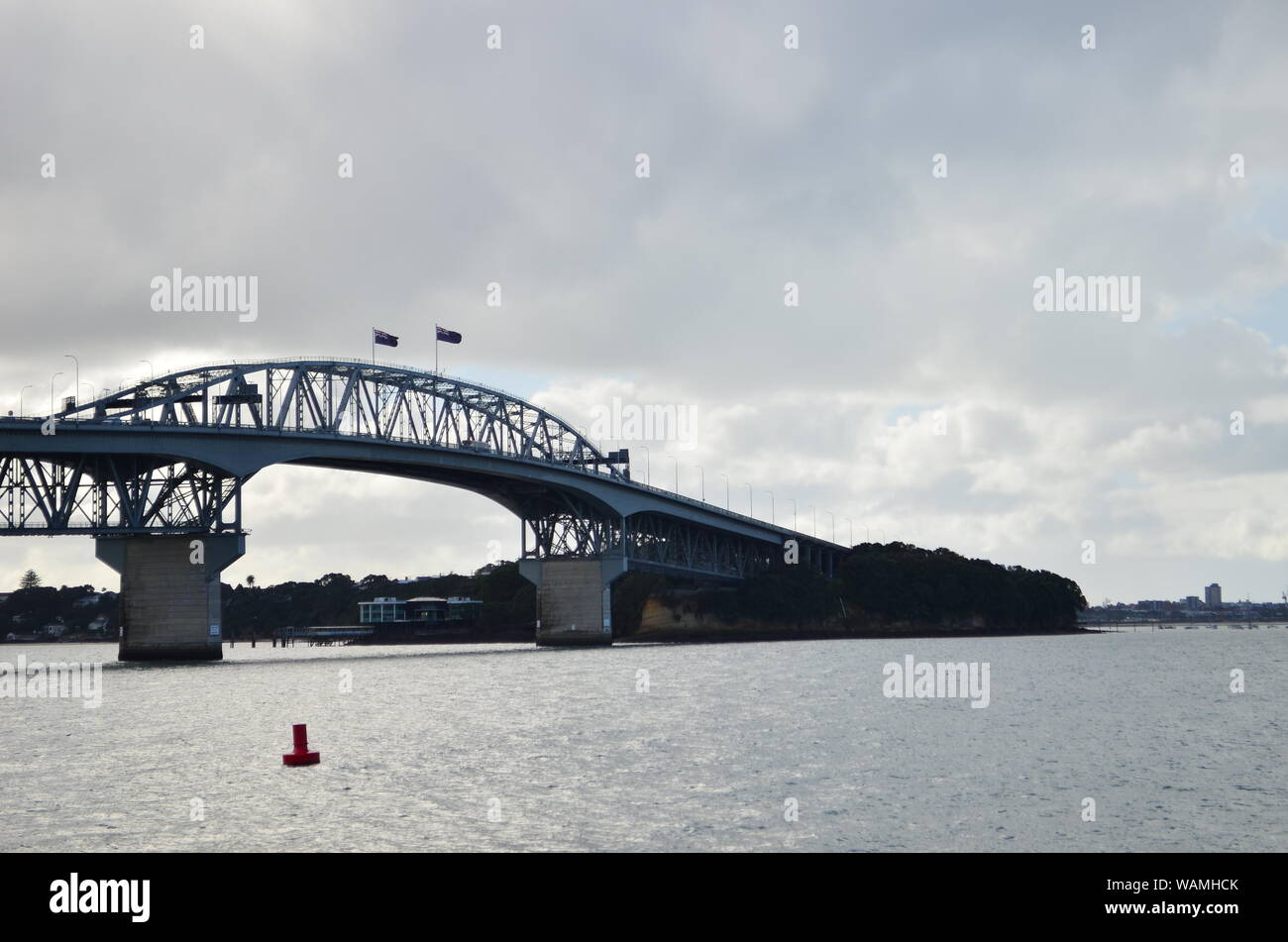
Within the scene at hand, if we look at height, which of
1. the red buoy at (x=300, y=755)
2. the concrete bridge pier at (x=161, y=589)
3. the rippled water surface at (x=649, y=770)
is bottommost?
the rippled water surface at (x=649, y=770)

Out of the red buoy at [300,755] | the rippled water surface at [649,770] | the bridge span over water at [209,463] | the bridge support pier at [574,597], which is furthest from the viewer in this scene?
the bridge support pier at [574,597]

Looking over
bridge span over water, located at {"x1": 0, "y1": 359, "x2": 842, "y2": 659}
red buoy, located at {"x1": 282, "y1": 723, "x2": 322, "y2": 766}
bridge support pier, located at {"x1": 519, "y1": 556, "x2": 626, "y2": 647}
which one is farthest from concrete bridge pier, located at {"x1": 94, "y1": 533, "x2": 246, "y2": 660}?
red buoy, located at {"x1": 282, "y1": 723, "x2": 322, "y2": 766}

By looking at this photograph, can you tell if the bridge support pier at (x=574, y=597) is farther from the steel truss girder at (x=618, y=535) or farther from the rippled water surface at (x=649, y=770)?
the rippled water surface at (x=649, y=770)

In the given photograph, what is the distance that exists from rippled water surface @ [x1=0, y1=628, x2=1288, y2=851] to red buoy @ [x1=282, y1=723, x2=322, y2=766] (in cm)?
88

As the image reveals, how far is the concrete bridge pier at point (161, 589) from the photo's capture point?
103 m

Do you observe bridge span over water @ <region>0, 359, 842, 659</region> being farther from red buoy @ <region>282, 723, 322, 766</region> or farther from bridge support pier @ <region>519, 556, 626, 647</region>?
red buoy @ <region>282, 723, 322, 766</region>

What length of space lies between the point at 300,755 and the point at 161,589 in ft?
222

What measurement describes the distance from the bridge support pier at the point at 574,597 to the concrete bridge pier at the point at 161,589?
54.7 meters

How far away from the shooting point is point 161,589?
10306 centimetres

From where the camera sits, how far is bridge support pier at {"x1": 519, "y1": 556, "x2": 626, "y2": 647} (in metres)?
153

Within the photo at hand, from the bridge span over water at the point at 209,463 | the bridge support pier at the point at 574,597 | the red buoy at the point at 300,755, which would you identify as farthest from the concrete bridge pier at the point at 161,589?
the red buoy at the point at 300,755

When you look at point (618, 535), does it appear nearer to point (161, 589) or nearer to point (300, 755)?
point (161, 589)
